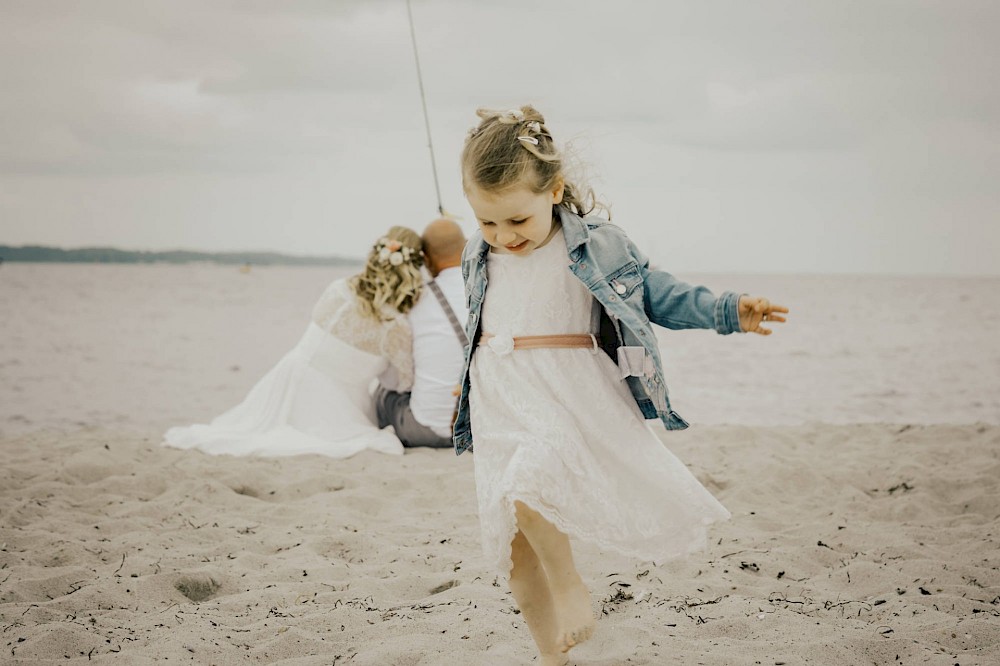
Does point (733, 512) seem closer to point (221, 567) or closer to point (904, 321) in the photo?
point (221, 567)

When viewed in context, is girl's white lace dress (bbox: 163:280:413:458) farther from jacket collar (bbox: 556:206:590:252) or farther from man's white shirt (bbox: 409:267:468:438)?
jacket collar (bbox: 556:206:590:252)

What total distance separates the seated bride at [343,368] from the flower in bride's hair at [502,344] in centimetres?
320

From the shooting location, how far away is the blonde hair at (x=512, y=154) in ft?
8.21

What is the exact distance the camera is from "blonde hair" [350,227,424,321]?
5895mm

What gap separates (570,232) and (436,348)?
3301 mm

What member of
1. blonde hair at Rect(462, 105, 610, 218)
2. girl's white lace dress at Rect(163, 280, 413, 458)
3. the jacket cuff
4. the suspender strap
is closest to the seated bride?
girl's white lace dress at Rect(163, 280, 413, 458)

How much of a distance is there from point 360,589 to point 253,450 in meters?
2.52

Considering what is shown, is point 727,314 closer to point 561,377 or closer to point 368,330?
point 561,377

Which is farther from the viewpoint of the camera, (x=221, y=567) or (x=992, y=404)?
(x=992, y=404)

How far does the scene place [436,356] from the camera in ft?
19.2

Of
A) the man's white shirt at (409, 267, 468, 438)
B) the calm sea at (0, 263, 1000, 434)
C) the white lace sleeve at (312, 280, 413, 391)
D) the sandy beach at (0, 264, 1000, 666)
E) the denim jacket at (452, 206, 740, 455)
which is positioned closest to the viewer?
the denim jacket at (452, 206, 740, 455)

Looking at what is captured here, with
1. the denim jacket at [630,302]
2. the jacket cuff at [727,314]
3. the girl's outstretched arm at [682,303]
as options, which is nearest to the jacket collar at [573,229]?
the denim jacket at [630,302]

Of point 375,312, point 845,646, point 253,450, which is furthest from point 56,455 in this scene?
point 845,646

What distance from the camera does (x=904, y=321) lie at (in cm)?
2203
